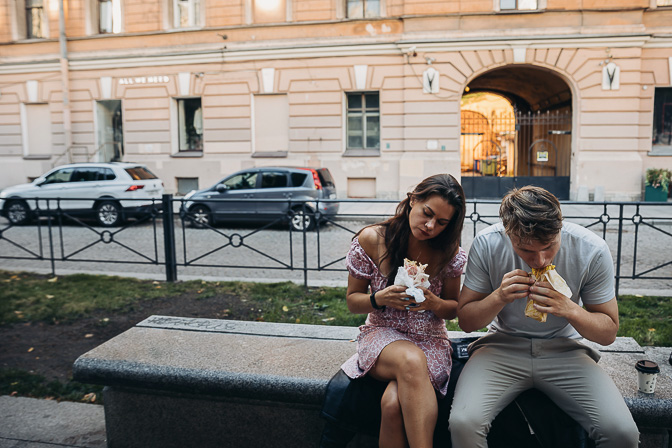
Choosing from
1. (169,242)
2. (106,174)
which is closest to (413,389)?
(169,242)

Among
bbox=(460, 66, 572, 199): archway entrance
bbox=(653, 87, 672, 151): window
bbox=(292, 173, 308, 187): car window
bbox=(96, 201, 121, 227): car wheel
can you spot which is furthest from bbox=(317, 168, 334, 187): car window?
bbox=(653, 87, 672, 151): window

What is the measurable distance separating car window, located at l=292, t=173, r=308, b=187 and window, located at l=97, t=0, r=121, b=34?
462 inches

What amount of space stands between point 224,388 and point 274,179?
10841 millimetres

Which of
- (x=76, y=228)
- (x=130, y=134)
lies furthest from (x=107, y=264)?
(x=130, y=134)

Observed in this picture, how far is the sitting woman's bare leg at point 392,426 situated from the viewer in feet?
8.65

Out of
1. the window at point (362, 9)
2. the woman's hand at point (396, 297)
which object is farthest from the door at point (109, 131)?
the woman's hand at point (396, 297)

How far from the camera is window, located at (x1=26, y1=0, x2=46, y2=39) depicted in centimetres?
2162

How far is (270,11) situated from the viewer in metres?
19.1

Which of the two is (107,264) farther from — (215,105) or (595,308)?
(215,105)

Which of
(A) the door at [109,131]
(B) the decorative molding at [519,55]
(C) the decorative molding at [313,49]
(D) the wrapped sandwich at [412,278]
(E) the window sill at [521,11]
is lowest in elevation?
(D) the wrapped sandwich at [412,278]

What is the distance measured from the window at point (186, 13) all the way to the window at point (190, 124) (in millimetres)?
2684

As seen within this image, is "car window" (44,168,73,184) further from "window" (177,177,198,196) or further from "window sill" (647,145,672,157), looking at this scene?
"window sill" (647,145,672,157)

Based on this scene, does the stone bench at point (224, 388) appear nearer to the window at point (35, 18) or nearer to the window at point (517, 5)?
the window at point (517, 5)

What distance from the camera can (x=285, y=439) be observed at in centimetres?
315
